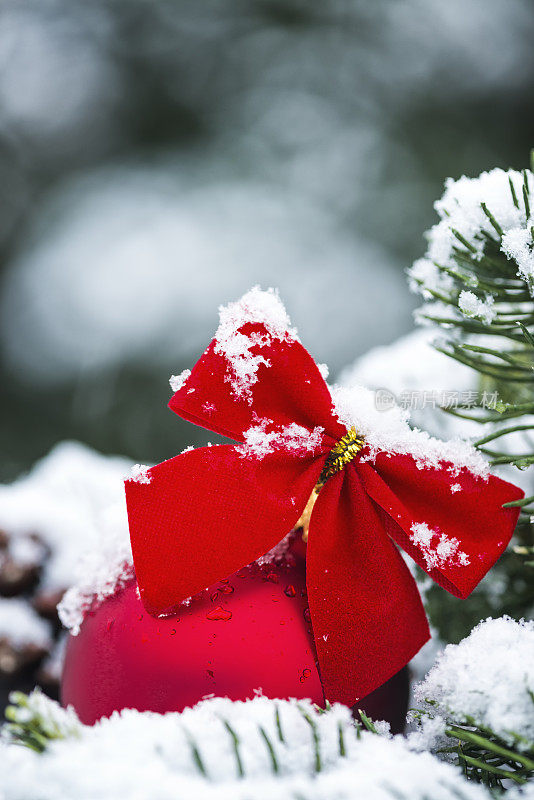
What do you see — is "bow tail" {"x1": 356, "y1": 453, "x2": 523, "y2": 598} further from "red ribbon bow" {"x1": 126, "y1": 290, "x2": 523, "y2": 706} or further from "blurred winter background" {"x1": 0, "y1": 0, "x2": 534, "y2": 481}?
"blurred winter background" {"x1": 0, "y1": 0, "x2": 534, "y2": 481}

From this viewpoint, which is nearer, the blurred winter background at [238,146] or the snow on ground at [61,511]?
the snow on ground at [61,511]

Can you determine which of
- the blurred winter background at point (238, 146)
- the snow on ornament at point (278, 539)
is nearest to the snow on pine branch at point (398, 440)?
the snow on ornament at point (278, 539)

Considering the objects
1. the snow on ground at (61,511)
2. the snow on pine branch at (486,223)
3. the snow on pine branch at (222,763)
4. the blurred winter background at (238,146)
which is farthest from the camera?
the blurred winter background at (238,146)

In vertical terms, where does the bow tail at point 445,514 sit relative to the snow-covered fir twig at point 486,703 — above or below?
above

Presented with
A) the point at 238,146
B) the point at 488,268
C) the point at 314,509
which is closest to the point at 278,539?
the point at 314,509

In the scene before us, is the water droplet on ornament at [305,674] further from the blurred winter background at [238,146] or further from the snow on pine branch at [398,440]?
Answer: the blurred winter background at [238,146]

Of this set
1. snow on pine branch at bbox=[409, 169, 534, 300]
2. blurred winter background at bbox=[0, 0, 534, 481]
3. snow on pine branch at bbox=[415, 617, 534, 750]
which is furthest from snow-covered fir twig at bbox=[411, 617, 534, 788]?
blurred winter background at bbox=[0, 0, 534, 481]

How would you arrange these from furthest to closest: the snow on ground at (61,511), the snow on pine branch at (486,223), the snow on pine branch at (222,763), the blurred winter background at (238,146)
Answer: the blurred winter background at (238,146), the snow on ground at (61,511), the snow on pine branch at (486,223), the snow on pine branch at (222,763)

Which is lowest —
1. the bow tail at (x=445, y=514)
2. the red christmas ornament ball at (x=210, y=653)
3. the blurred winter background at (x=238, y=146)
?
the red christmas ornament ball at (x=210, y=653)
